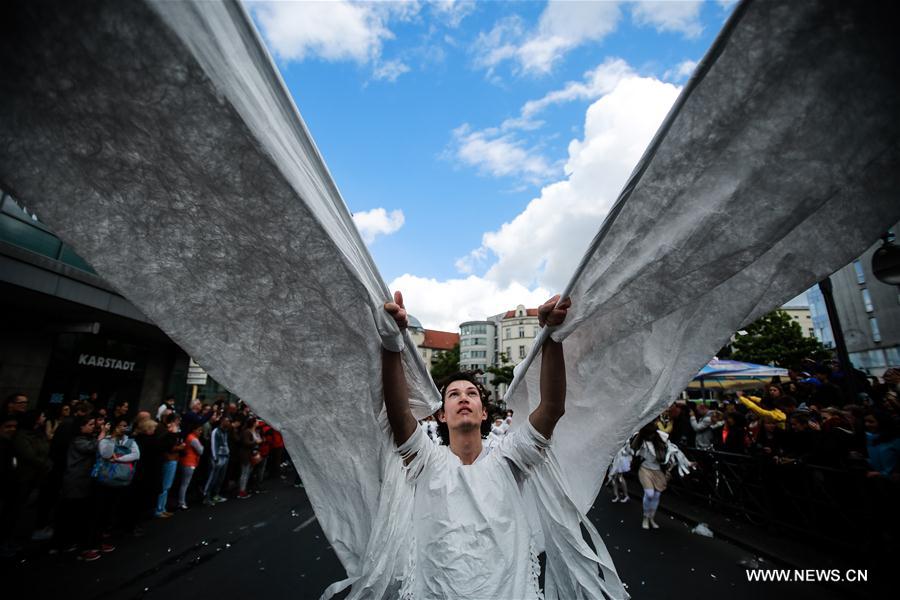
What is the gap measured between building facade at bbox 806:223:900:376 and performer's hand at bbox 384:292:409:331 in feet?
108

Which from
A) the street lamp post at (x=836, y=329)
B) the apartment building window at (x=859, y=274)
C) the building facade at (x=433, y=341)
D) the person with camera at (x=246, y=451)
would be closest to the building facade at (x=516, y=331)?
the building facade at (x=433, y=341)

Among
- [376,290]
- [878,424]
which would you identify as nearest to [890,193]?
[376,290]

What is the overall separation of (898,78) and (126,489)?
382 inches

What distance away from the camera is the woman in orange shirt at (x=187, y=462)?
28.2 ft

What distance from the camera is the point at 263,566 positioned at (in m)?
5.55

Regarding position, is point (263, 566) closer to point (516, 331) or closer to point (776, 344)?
point (776, 344)

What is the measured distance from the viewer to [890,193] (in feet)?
4.51

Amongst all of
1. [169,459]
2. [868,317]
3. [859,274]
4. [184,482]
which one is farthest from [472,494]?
[859,274]

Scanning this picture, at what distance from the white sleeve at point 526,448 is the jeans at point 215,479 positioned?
9673mm

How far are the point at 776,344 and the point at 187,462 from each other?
35249 millimetres

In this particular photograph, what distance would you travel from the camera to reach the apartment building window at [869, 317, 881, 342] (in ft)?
90.5

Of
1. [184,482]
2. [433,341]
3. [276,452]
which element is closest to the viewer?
[184,482]

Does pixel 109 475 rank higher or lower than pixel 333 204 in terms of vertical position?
lower

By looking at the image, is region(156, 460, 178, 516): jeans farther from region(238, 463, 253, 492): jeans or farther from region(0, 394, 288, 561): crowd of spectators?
region(238, 463, 253, 492): jeans
